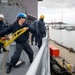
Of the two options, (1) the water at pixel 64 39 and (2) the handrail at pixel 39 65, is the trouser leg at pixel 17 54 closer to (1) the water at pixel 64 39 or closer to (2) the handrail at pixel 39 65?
(2) the handrail at pixel 39 65

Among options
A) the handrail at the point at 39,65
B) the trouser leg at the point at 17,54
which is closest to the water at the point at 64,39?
the trouser leg at the point at 17,54

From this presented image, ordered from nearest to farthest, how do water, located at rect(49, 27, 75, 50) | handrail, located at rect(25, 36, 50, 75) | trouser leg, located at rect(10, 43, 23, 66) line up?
handrail, located at rect(25, 36, 50, 75) → trouser leg, located at rect(10, 43, 23, 66) → water, located at rect(49, 27, 75, 50)

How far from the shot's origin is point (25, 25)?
530cm

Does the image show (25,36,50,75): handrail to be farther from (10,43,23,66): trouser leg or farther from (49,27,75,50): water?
(49,27,75,50): water

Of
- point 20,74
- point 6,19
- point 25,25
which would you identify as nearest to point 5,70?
point 20,74

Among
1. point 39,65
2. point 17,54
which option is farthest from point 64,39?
point 39,65

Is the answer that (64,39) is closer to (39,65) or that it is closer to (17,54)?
(17,54)

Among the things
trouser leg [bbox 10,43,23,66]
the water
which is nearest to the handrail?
trouser leg [bbox 10,43,23,66]

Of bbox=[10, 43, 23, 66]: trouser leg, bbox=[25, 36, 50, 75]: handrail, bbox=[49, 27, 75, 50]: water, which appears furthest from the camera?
bbox=[49, 27, 75, 50]: water

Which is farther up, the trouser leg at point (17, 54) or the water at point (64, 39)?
the trouser leg at point (17, 54)

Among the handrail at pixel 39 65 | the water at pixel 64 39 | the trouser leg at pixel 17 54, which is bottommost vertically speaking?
the water at pixel 64 39

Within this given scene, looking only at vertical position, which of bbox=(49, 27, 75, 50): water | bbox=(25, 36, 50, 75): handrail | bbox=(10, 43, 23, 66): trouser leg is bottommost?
bbox=(49, 27, 75, 50): water

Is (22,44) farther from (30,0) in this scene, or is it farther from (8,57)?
(30,0)

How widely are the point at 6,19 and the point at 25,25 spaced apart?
14.7 m
